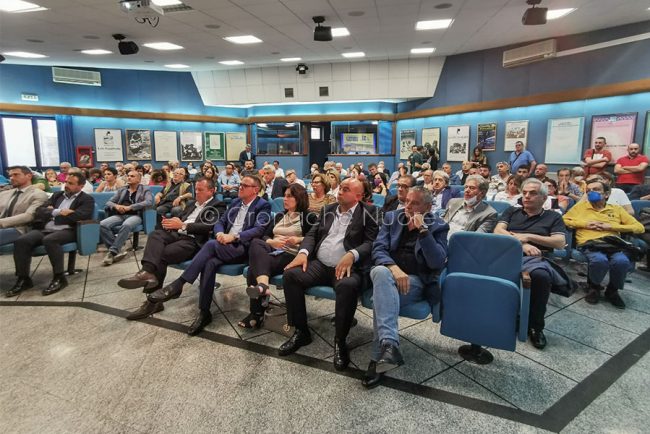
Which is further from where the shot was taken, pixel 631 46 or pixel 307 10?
pixel 631 46

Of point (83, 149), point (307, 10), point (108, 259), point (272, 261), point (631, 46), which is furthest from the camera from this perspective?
point (83, 149)

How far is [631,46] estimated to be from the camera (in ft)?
22.4

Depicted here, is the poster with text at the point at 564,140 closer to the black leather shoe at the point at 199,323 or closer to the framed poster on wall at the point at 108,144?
the black leather shoe at the point at 199,323

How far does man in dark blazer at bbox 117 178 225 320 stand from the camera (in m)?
3.16

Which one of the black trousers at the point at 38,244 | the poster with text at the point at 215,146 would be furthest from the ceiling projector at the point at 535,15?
the poster with text at the point at 215,146

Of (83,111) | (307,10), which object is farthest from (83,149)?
(307,10)

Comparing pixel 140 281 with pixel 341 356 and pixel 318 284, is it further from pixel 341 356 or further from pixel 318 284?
pixel 341 356

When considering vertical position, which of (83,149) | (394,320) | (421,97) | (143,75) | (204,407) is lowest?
(204,407)

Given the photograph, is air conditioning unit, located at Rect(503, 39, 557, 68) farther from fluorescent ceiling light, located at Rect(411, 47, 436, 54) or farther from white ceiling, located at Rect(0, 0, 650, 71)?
fluorescent ceiling light, located at Rect(411, 47, 436, 54)

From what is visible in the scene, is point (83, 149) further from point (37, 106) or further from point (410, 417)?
point (410, 417)

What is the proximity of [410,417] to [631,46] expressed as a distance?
8.54 metres

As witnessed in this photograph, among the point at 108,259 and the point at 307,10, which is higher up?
the point at 307,10

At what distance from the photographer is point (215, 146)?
13391mm

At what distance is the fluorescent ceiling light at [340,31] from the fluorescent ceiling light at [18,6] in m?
5.22
